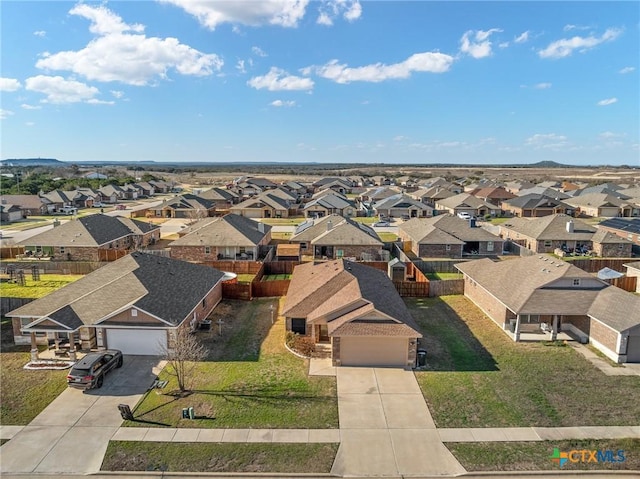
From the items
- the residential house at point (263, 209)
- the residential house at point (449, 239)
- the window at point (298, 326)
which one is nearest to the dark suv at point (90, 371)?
the window at point (298, 326)

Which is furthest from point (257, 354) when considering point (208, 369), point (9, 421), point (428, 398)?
point (9, 421)

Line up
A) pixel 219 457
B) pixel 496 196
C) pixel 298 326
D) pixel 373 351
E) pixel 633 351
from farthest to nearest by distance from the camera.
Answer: pixel 496 196
pixel 298 326
pixel 633 351
pixel 373 351
pixel 219 457

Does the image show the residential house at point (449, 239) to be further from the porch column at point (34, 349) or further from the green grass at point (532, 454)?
the porch column at point (34, 349)

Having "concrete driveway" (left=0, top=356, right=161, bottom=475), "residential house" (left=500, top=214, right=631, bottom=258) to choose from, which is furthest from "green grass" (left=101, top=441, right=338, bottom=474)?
"residential house" (left=500, top=214, right=631, bottom=258)

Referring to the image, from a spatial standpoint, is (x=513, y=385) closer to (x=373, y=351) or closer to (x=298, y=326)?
(x=373, y=351)

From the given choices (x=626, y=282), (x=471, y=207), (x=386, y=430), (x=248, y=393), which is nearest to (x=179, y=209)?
(x=471, y=207)

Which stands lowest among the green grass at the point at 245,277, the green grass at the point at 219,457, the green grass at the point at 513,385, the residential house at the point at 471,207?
the green grass at the point at 219,457

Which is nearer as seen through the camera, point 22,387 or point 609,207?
point 22,387

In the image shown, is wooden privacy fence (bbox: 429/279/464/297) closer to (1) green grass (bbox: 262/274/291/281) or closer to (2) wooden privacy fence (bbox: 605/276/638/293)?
(2) wooden privacy fence (bbox: 605/276/638/293)
